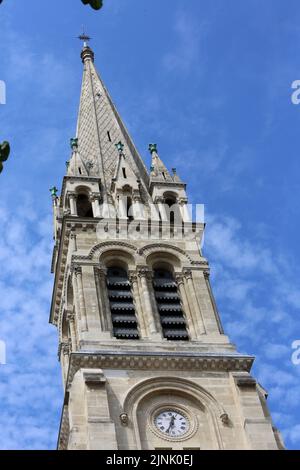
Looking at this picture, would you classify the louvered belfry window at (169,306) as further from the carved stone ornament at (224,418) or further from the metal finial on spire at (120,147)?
the metal finial on spire at (120,147)

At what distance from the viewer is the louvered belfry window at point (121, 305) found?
1503 inches

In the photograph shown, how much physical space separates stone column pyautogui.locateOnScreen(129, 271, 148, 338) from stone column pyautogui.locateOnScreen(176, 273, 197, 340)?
191 centimetres

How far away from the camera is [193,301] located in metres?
39.9

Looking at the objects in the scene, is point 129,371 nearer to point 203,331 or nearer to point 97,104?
point 203,331

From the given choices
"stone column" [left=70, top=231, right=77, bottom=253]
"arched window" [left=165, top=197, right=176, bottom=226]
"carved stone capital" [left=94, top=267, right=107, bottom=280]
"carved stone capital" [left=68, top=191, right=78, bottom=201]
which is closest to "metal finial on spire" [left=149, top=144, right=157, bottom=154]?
"arched window" [left=165, top=197, right=176, bottom=226]

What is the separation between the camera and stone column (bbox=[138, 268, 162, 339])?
38031mm

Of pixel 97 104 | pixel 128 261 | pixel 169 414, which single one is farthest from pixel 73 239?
pixel 97 104

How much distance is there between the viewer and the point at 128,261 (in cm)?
4153

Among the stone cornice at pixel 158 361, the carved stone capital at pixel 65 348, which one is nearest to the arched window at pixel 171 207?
the carved stone capital at pixel 65 348

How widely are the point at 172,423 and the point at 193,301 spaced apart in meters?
7.02

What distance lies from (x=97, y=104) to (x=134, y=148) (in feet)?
15.7

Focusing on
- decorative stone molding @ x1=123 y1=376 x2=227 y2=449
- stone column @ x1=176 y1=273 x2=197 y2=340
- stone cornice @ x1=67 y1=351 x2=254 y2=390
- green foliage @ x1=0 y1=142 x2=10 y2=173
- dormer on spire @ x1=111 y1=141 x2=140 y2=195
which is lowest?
green foliage @ x1=0 y1=142 x2=10 y2=173

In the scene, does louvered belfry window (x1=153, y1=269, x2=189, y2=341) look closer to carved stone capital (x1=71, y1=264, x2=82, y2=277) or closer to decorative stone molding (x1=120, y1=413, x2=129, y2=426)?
carved stone capital (x1=71, y1=264, x2=82, y2=277)

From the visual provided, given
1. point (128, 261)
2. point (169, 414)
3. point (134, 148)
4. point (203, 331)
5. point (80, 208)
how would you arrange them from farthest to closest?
point (134, 148) < point (80, 208) < point (128, 261) < point (203, 331) < point (169, 414)
